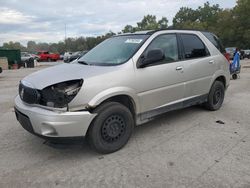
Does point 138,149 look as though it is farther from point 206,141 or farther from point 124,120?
point 206,141

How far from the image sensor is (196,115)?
555 centimetres

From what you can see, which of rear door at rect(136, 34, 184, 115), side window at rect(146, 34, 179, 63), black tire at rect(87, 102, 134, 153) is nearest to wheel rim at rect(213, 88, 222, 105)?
rear door at rect(136, 34, 184, 115)

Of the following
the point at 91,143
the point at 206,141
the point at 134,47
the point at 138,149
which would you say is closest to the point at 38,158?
the point at 91,143

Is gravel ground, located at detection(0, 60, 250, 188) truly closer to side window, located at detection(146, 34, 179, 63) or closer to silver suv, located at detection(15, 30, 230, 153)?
silver suv, located at detection(15, 30, 230, 153)

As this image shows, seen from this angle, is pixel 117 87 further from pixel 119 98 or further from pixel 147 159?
pixel 147 159

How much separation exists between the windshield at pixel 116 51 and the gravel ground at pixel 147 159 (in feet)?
4.46

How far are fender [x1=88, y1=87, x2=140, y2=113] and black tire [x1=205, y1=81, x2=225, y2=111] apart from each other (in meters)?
2.31

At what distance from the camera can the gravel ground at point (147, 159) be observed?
9.89 feet

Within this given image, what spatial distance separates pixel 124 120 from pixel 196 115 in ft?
7.59

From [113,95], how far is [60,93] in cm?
74

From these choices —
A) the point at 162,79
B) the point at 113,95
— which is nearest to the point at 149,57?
the point at 162,79

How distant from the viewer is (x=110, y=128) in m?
3.71

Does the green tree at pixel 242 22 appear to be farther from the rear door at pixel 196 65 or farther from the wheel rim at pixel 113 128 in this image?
the wheel rim at pixel 113 128

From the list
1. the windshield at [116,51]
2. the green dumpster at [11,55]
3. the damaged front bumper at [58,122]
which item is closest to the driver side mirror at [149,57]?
the windshield at [116,51]
